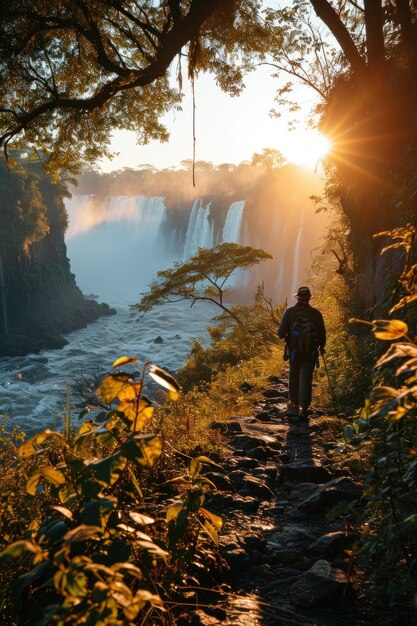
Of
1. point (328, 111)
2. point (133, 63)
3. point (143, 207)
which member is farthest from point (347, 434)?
point (143, 207)

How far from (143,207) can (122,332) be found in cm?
3065

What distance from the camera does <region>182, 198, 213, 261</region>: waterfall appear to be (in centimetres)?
5134

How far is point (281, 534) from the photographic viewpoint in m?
3.36

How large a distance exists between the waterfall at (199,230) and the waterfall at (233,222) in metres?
3.58

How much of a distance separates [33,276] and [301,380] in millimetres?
39423

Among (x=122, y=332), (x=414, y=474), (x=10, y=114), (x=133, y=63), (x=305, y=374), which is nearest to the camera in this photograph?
(x=414, y=474)

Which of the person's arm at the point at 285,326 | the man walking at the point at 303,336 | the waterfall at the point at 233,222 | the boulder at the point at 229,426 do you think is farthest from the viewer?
the waterfall at the point at 233,222

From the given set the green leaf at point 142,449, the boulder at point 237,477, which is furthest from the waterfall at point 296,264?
the green leaf at point 142,449

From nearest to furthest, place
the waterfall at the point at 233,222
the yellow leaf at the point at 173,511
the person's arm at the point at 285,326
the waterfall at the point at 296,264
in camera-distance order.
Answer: the yellow leaf at the point at 173,511 < the person's arm at the point at 285,326 < the waterfall at the point at 296,264 < the waterfall at the point at 233,222

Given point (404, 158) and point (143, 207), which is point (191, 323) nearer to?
point (143, 207)

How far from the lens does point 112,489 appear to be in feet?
9.27

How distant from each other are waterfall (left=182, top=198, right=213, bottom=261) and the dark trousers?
44.0 metres

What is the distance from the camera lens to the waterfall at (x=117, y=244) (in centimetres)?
6381

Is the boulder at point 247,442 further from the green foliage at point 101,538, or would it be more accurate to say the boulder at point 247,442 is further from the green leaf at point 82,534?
the green leaf at point 82,534
